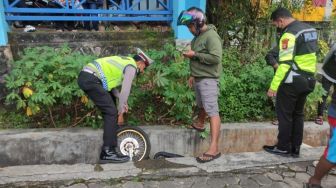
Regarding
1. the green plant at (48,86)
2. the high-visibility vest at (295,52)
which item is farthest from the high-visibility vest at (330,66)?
the green plant at (48,86)

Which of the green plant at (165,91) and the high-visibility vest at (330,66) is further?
the green plant at (165,91)

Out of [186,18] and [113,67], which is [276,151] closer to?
[186,18]

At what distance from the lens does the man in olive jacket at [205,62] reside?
412cm

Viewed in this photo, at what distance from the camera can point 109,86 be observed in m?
4.20

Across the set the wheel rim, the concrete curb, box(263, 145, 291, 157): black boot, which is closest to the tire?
the wheel rim

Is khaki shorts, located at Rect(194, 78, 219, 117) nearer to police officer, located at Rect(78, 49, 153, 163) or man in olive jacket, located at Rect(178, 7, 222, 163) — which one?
man in olive jacket, located at Rect(178, 7, 222, 163)

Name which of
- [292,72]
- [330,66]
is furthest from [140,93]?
[330,66]

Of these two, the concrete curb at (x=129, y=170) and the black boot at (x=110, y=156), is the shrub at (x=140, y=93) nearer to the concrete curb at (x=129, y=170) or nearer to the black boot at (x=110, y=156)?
the black boot at (x=110, y=156)

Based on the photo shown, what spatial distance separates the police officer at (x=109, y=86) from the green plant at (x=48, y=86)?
0.56 metres

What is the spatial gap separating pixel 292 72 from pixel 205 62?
103 cm

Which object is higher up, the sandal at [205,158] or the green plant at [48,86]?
the green plant at [48,86]

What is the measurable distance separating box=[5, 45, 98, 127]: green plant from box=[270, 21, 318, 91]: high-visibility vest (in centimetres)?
252

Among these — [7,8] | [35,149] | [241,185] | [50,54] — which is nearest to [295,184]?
[241,185]

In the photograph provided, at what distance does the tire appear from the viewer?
14.6 ft
